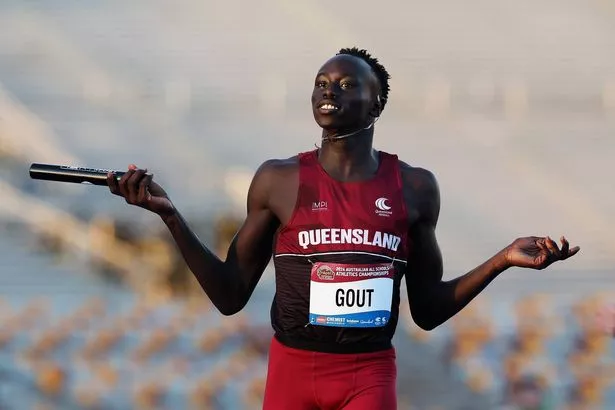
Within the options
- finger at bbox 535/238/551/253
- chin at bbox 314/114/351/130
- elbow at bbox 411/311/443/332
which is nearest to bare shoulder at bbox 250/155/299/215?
chin at bbox 314/114/351/130

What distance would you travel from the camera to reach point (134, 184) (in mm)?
2961

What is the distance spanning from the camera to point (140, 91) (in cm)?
476

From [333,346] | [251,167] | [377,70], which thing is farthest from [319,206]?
[251,167]

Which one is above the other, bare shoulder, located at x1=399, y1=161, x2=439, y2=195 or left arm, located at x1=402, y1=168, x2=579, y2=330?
bare shoulder, located at x1=399, y1=161, x2=439, y2=195

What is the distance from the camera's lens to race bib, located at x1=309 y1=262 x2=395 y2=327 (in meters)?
3.16

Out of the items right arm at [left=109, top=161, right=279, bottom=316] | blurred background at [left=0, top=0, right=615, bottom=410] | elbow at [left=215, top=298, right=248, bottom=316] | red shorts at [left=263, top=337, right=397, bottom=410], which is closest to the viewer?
red shorts at [left=263, top=337, right=397, bottom=410]

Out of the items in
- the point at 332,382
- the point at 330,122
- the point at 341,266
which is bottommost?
the point at 332,382

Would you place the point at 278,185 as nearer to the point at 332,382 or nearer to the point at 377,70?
the point at 377,70

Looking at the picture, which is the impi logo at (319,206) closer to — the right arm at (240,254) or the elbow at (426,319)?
the right arm at (240,254)

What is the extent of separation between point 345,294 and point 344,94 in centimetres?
56

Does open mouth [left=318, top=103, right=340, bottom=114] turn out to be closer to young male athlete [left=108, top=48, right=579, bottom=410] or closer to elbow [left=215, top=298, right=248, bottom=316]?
young male athlete [left=108, top=48, right=579, bottom=410]

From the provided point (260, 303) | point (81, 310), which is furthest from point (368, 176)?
point (81, 310)

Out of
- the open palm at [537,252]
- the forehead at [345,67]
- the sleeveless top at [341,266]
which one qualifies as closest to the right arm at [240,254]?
the sleeveless top at [341,266]

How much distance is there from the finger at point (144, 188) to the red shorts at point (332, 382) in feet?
1.93
